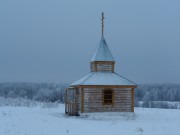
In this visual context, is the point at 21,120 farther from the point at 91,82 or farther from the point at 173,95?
the point at 173,95

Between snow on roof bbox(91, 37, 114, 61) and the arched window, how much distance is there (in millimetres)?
3462

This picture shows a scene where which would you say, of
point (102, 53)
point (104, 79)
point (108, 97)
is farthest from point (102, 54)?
point (108, 97)

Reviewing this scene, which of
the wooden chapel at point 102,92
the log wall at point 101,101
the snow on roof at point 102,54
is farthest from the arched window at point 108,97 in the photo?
the snow on roof at point 102,54

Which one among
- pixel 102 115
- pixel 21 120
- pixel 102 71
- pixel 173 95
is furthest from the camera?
pixel 173 95

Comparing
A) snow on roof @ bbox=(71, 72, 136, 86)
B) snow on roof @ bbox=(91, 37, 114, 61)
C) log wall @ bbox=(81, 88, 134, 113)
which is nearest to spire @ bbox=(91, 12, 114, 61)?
snow on roof @ bbox=(91, 37, 114, 61)

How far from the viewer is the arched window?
2954 centimetres

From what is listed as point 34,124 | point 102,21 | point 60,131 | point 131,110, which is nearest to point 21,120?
point 34,124

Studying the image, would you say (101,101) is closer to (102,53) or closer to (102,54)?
(102,54)

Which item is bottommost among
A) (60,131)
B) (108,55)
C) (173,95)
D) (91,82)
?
(173,95)

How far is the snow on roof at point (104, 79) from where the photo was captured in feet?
96.9

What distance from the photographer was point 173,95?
110062 mm

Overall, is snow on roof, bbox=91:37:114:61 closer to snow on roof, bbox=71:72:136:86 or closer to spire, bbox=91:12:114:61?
spire, bbox=91:12:114:61

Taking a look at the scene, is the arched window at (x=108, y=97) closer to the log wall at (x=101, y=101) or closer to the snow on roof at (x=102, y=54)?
the log wall at (x=101, y=101)

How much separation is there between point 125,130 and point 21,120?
5881 millimetres
